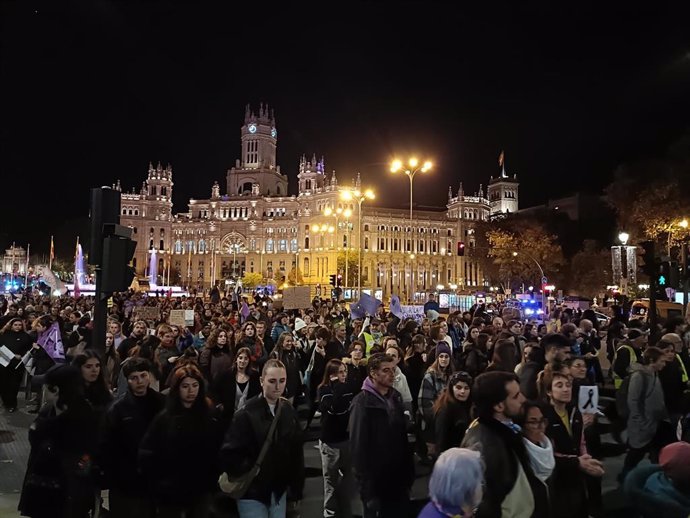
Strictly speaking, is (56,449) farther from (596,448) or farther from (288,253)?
(288,253)

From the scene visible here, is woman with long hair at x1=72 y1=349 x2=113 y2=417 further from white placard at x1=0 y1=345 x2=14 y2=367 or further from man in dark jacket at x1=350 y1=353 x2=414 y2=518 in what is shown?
white placard at x1=0 y1=345 x2=14 y2=367

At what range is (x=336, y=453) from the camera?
5.80 m

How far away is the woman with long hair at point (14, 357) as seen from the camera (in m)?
10.4

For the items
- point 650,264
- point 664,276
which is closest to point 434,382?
point 650,264

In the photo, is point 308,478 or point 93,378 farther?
point 308,478

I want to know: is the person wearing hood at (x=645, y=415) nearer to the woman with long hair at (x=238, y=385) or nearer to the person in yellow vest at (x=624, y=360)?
the person in yellow vest at (x=624, y=360)

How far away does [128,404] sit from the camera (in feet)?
14.2

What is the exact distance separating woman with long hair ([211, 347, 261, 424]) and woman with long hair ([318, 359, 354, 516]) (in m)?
0.99

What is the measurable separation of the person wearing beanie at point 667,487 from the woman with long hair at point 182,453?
9.11 ft

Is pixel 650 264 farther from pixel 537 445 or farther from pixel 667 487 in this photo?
pixel 667 487

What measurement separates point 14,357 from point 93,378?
21.7 ft

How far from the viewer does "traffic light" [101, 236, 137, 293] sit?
18.8 ft

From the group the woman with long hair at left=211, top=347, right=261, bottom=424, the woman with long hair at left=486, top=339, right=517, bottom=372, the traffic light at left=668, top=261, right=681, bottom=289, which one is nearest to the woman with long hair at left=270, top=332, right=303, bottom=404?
the woman with long hair at left=211, top=347, right=261, bottom=424

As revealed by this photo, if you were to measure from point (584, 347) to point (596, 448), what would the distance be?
8.04 m
